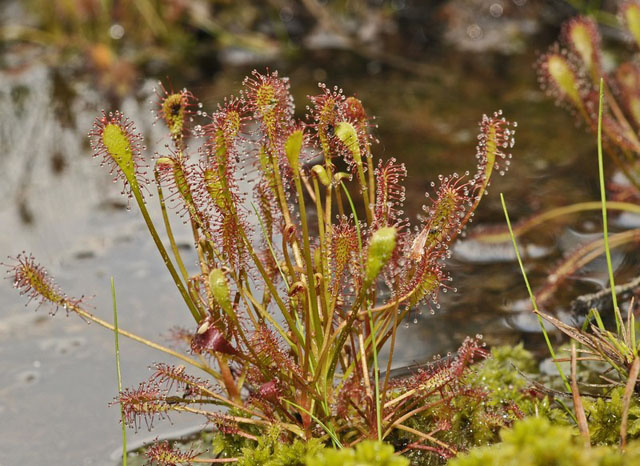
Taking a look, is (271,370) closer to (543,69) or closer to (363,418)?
(363,418)

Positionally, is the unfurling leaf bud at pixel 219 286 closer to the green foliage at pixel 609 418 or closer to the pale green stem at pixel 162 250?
the pale green stem at pixel 162 250

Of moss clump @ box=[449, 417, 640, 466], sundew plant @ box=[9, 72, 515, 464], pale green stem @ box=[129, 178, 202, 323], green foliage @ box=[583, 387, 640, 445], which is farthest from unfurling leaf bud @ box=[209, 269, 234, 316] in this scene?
green foliage @ box=[583, 387, 640, 445]

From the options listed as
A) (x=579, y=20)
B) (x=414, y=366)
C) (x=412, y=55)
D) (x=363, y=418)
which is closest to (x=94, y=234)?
(x=414, y=366)

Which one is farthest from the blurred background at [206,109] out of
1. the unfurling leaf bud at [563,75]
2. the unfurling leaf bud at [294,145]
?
the unfurling leaf bud at [563,75]

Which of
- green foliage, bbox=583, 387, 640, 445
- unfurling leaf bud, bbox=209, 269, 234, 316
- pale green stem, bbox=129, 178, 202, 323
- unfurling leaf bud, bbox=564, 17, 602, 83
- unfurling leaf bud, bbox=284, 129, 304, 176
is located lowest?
green foliage, bbox=583, 387, 640, 445

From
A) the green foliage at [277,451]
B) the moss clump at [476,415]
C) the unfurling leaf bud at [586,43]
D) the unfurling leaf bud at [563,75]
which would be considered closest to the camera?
the green foliage at [277,451]

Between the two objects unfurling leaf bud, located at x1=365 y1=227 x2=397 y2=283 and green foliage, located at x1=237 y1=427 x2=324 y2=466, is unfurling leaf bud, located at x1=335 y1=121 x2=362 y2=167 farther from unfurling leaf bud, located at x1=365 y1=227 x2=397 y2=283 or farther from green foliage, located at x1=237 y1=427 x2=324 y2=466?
green foliage, located at x1=237 y1=427 x2=324 y2=466
